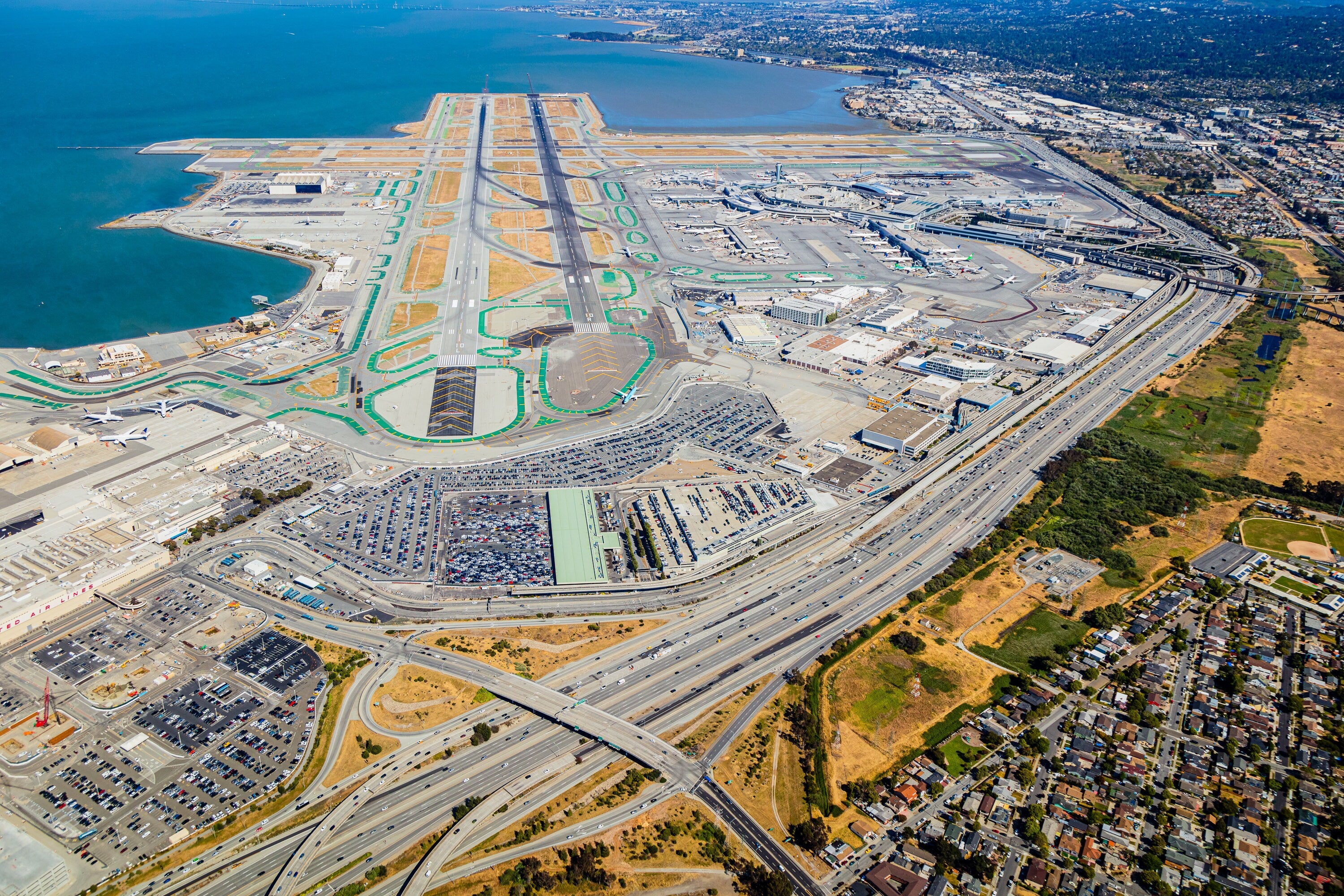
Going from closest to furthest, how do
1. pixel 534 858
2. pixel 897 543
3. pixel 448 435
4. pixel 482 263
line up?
pixel 534 858 < pixel 897 543 < pixel 448 435 < pixel 482 263

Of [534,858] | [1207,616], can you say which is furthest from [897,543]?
[534,858]

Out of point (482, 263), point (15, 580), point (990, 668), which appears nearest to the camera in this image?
point (990, 668)

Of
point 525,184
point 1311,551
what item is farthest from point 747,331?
point 525,184

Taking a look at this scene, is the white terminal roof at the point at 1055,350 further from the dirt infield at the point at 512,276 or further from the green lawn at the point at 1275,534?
the dirt infield at the point at 512,276

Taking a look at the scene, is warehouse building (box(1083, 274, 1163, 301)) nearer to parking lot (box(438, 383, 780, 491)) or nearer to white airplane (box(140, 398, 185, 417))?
A: parking lot (box(438, 383, 780, 491))

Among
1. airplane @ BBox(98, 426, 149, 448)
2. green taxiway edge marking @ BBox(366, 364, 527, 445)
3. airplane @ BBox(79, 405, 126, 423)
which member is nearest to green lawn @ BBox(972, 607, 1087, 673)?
green taxiway edge marking @ BBox(366, 364, 527, 445)

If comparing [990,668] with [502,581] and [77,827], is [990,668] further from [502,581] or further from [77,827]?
[77,827]

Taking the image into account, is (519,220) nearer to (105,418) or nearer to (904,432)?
(105,418)
